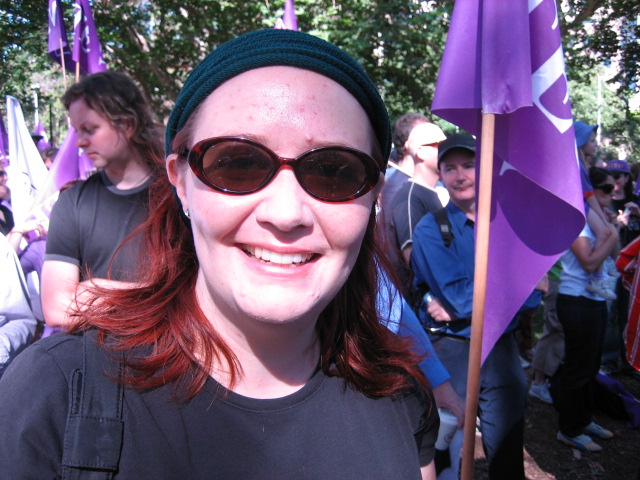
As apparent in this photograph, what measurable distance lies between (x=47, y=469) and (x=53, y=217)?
6.35 feet

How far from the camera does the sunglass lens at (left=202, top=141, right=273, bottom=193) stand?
111cm

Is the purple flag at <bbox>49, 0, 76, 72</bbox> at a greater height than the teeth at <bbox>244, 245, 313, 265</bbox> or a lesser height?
greater

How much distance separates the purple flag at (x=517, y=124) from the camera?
219 cm

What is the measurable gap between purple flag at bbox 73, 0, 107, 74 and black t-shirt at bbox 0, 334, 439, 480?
5603 mm

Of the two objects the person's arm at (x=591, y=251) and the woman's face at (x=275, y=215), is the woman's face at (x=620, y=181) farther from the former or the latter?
the woman's face at (x=275, y=215)

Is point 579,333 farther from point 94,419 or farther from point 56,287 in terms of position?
point 94,419

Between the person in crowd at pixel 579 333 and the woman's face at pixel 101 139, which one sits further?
the person in crowd at pixel 579 333

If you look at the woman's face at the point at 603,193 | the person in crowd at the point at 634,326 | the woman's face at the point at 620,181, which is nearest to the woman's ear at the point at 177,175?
the person in crowd at the point at 634,326

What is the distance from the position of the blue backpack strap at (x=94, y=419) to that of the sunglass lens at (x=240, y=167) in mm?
434

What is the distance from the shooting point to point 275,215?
1.10 meters

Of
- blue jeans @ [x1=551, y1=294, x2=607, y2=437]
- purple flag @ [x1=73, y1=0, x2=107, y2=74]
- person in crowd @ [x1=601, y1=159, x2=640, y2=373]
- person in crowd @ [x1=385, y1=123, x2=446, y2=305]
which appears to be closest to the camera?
person in crowd @ [x1=385, y1=123, x2=446, y2=305]

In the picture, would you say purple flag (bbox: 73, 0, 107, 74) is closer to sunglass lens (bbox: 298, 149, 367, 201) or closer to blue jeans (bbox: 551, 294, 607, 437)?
blue jeans (bbox: 551, 294, 607, 437)

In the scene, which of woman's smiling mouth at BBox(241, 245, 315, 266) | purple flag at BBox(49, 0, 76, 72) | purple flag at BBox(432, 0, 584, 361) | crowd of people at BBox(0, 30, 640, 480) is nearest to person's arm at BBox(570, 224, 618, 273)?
purple flag at BBox(432, 0, 584, 361)

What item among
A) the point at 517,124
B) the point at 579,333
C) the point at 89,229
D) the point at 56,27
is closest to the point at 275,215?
the point at 517,124
